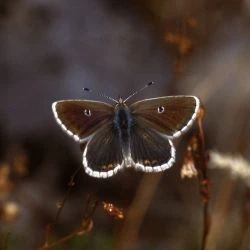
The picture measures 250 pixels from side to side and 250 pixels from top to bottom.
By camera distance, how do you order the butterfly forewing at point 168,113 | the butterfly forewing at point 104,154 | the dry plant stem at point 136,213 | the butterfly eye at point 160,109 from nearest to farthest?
the butterfly forewing at point 104,154 < the butterfly forewing at point 168,113 < the butterfly eye at point 160,109 < the dry plant stem at point 136,213

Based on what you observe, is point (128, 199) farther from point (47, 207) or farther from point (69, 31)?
point (69, 31)

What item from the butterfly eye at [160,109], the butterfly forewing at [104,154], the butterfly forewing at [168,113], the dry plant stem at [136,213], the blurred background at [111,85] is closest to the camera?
the butterfly forewing at [104,154]

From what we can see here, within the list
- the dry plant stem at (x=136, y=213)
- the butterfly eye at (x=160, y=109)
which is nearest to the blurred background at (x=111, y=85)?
the dry plant stem at (x=136, y=213)

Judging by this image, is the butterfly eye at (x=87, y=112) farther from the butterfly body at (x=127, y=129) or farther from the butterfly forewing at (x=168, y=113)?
the butterfly forewing at (x=168, y=113)

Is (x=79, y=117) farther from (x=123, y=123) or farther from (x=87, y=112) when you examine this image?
(x=123, y=123)

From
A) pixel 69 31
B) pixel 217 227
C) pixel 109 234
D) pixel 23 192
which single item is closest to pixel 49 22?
pixel 69 31

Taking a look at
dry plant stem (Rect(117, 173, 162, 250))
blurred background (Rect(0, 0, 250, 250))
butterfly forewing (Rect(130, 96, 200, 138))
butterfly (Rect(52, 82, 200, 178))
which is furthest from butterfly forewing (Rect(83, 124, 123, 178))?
blurred background (Rect(0, 0, 250, 250))
